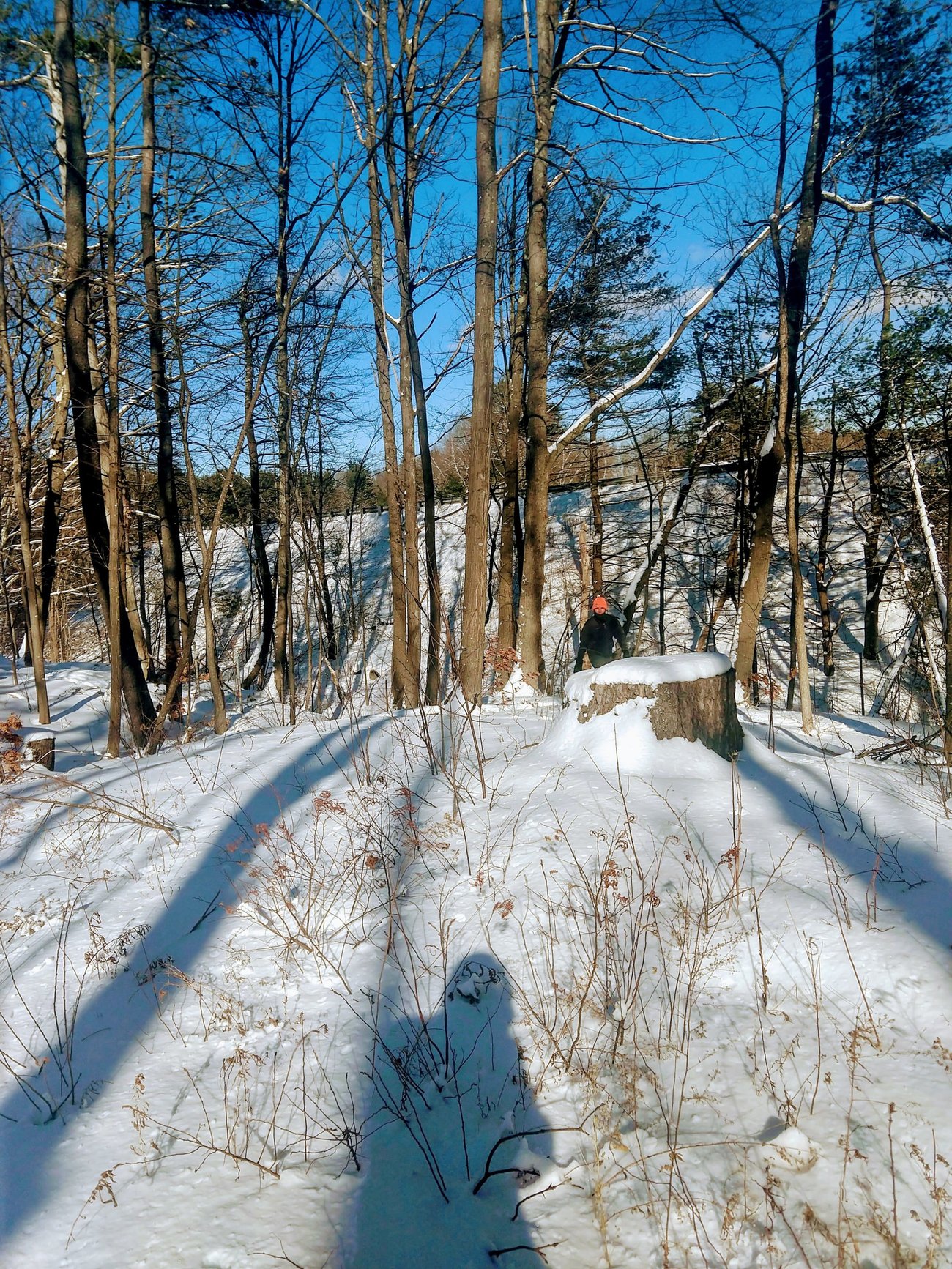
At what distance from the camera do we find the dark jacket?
29.5ft

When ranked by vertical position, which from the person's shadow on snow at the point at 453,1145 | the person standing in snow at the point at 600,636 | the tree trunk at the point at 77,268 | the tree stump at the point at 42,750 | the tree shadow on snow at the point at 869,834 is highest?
the tree trunk at the point at 77,268

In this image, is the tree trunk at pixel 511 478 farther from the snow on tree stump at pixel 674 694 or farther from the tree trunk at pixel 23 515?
the tree trunk at pixel 23 515

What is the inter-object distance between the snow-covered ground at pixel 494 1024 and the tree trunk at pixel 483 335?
2796mm

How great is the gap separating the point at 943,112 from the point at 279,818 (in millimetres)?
14418

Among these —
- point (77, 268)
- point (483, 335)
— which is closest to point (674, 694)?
point (483, 335)

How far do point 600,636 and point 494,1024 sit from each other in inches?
263

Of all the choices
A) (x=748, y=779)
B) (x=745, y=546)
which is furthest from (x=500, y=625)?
(x=745, y=546)

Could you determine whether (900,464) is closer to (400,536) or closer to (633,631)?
(633,631)

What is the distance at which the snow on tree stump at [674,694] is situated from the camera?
4.68 meters

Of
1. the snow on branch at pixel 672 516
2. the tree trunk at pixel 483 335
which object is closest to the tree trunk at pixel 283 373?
the tree trunk at pixel 483 335

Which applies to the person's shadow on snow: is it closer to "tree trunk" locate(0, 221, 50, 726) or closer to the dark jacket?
the dark jacket

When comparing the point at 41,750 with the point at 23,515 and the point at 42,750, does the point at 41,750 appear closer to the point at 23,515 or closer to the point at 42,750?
the point at 42,750

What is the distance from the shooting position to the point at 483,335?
7.35 metres

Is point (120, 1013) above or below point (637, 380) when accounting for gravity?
below
